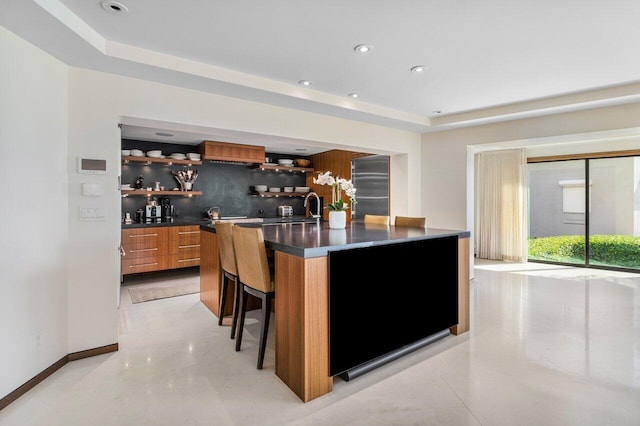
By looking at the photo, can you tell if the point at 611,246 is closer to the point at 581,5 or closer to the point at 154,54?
the point at 581,5

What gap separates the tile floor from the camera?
1908 mm

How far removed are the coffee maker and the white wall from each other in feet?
10.7

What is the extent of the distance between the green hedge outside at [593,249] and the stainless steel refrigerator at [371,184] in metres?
3.61

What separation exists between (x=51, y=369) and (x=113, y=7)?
260 cm

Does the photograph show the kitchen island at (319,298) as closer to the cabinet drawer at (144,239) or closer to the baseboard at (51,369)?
the baseboard at (51,369)

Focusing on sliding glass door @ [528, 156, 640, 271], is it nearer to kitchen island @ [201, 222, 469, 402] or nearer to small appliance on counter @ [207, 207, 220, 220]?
kitchen island @ [201, 222, 469, 402]

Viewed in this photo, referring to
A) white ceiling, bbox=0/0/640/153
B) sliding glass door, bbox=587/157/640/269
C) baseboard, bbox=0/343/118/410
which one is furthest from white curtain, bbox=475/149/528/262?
baseboard, bbox=0/343/118/410

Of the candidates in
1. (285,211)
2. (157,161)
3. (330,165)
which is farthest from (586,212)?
(157,161)

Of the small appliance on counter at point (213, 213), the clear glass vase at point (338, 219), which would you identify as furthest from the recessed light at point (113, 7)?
the small appliance on counter at point (213, 213)

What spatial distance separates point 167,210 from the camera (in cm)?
575

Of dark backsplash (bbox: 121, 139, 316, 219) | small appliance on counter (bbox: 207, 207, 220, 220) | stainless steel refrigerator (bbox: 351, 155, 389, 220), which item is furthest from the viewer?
small appliance on counter (bbox: 207, 207, 220, 220)

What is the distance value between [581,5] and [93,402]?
4.04 m

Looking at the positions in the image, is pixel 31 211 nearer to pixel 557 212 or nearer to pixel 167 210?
pixel 167 210

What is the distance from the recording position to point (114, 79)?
2.79 metres
